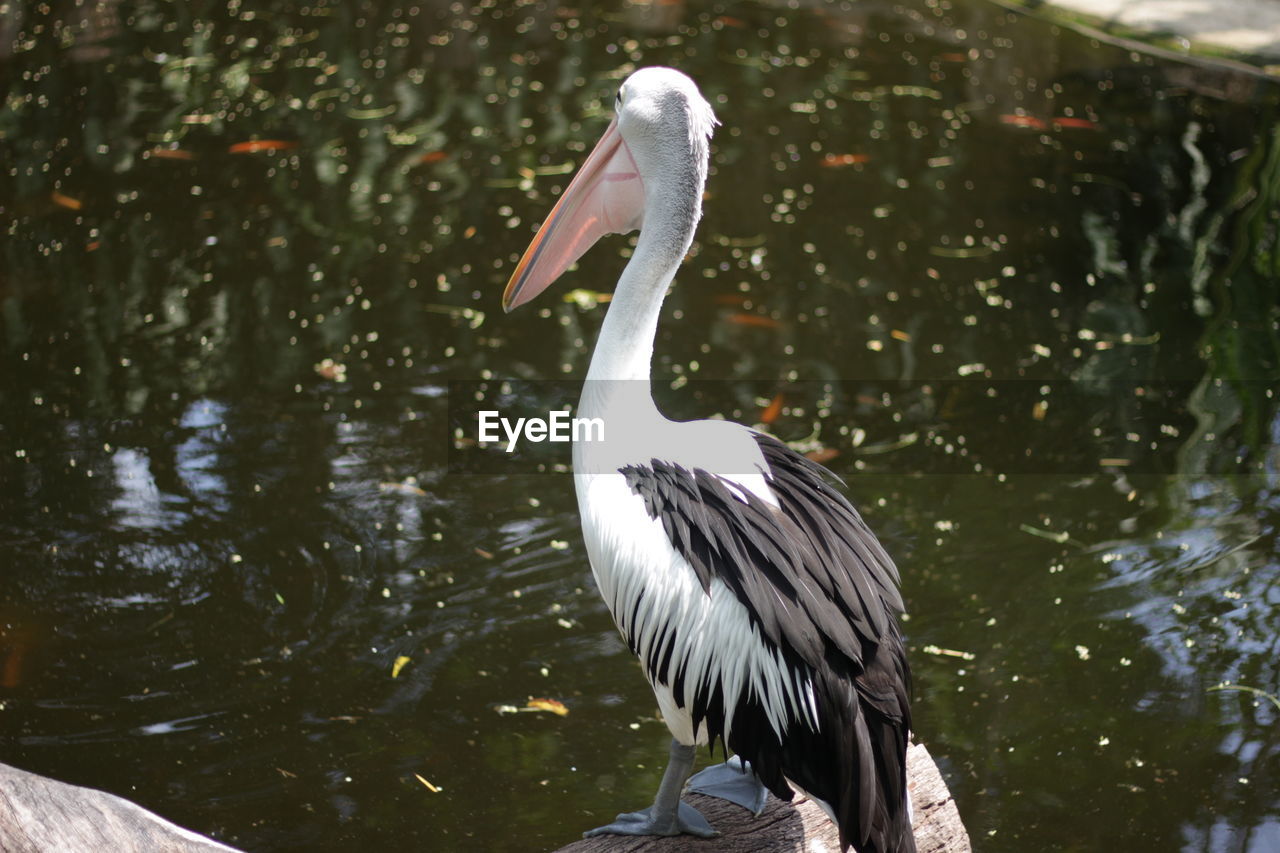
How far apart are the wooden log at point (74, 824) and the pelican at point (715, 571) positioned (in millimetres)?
723

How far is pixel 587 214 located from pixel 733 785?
1094mm

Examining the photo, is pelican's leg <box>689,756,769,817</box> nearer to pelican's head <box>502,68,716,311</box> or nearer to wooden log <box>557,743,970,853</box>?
wooden log <box>557,743,970,853</box>

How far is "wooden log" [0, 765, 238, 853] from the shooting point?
1720 millimetres

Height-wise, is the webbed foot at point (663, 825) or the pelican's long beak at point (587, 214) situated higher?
the pelican's long beak at point (587, 214)

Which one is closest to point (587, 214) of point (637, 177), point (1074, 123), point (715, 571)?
point (637, 177)

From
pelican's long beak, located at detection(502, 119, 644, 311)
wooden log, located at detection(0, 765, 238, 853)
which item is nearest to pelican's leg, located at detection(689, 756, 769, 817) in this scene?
wooden log, located at detection(0, 765, 238, 853)

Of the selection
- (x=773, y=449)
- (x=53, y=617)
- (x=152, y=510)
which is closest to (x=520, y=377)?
(x=152, y=510)

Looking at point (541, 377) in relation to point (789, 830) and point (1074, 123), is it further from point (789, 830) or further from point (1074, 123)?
point (1074, 123)

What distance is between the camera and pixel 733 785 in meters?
2.29

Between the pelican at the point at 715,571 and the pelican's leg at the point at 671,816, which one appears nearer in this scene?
the pelican at the point at 715,571

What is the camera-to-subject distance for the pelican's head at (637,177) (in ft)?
7.29
